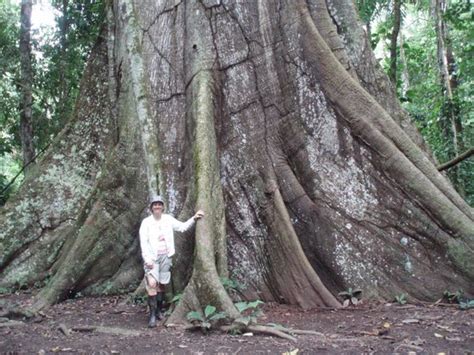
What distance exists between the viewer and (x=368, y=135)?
578cm

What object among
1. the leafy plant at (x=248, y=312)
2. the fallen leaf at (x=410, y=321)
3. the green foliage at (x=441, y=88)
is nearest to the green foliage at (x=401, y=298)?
the fallen leaf at (x=410, y=321)

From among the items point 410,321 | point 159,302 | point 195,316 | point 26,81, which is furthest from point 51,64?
point 410,321

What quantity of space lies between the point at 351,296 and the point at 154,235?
85.7 inches

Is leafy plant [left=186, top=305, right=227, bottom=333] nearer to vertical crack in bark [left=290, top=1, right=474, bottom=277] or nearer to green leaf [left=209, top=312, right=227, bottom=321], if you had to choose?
green leaf [left=209, top=312, right=227, bottom=321]

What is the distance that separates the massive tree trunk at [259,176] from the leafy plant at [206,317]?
0.29m

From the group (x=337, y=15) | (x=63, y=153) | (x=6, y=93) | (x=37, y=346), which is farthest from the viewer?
(x=6, y=93)

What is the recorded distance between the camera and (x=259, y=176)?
231 inches

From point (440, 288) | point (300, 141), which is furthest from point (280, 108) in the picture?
point (440, 288)

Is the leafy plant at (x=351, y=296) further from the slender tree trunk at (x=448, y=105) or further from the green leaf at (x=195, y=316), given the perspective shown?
the slender tree trunk at (x=448, y=105)

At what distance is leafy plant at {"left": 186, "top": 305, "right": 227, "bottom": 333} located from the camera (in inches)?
169

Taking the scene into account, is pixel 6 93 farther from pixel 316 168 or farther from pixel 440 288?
pixel 440 288

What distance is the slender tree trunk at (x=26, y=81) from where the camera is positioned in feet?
37.1

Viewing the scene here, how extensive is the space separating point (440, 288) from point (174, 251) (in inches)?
110

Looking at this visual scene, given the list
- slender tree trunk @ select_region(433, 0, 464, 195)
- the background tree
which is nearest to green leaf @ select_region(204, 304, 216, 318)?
slender tree trunk @ select_region(433, 0, 464, 195)
